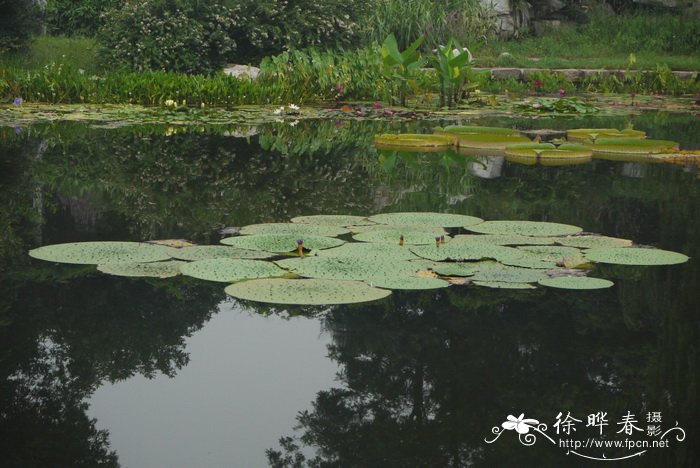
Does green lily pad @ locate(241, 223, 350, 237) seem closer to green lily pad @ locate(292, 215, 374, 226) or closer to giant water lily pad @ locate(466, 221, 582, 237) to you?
green lily pad @ locate(292, 215, 374, 226)

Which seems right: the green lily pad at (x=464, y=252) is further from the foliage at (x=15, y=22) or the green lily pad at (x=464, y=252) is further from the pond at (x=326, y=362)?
the foliage at (x=15, y=22)

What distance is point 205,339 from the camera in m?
3.34

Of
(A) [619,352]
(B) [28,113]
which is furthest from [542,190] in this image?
(B) [28,113]

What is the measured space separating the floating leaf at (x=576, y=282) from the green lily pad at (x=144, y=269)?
1.49 meters

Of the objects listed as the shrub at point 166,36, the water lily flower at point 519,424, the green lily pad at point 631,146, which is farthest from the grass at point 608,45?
the water lily flower at point 519,424

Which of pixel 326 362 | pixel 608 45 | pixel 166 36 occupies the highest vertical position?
pixel 166 36

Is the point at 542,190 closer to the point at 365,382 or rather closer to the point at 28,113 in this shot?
the point at 365,382

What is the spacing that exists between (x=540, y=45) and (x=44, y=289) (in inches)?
641

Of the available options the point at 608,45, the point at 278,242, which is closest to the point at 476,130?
the point at 278,242

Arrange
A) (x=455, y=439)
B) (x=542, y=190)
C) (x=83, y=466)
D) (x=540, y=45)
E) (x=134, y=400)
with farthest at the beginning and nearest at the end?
1. (x=540, y=45)
2. (x=542, y=190)
3. (x=134, y=400)
4. (x=455, y=439)
5. (x=83, y=466)

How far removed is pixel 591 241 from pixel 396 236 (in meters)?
0.93

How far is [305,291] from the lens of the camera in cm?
371

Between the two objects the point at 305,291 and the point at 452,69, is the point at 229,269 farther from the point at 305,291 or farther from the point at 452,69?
the point at 452,69

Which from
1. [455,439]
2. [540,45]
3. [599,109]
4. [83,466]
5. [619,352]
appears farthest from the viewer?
[540,45]
